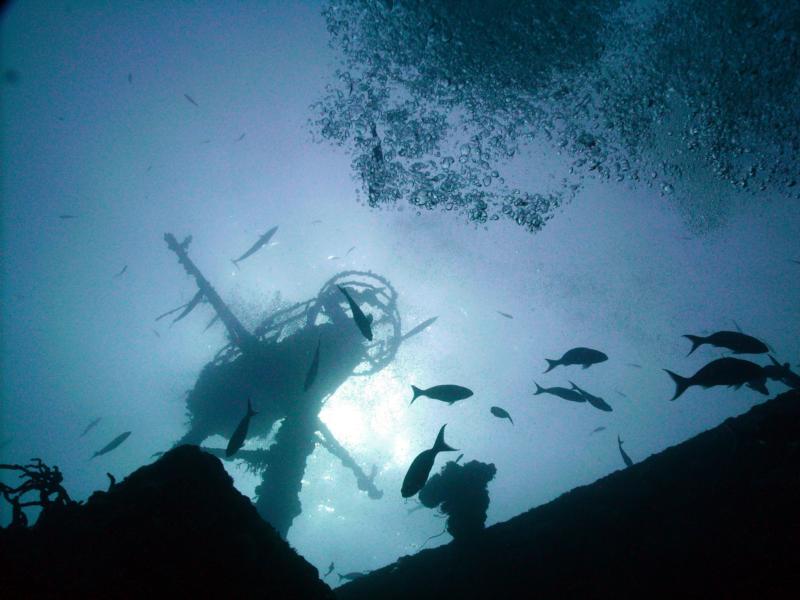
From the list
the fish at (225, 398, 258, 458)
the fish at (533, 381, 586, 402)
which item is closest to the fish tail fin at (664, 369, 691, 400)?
the fish at (533, 381, 586, 402)

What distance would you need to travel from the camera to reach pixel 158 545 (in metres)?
2.31

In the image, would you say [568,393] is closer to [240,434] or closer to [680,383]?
[680,383]

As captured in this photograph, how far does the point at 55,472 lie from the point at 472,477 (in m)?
6.10

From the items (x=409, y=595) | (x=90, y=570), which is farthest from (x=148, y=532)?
(x=409, y=595)

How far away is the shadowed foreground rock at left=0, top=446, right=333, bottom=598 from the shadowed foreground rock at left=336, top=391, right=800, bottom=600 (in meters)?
3.26

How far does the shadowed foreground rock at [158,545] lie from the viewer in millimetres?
2109

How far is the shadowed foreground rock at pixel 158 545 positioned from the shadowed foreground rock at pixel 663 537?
10.7 ft

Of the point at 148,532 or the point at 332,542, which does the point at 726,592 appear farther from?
the point at 332,542

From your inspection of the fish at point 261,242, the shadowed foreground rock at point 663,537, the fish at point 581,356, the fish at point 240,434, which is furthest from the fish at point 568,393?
the fish at point 261,242

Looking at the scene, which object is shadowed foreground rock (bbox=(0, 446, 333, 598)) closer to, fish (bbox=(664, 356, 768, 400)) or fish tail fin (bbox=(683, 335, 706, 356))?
fish (bbox=(664, 356, 768, 400))

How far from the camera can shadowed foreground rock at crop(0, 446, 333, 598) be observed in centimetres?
211

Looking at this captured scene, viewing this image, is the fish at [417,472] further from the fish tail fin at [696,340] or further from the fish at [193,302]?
the fish at [193,302]

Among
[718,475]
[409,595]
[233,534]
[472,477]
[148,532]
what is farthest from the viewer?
[472,477]

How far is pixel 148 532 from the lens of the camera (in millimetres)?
2324
